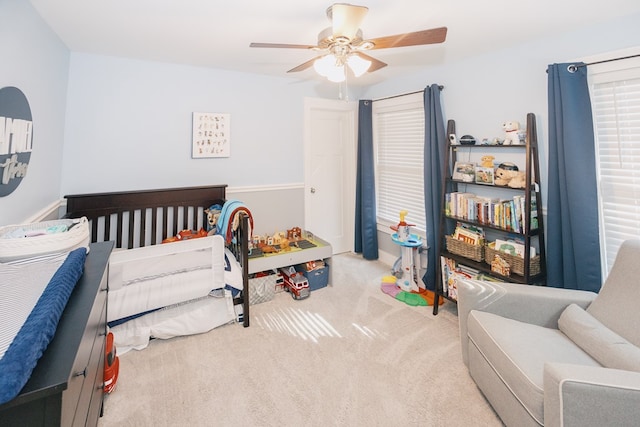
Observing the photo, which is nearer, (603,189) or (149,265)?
(603,189)

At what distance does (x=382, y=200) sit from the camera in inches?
157

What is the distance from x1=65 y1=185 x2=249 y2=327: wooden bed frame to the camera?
8.38 ft

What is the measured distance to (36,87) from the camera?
1.94 meters

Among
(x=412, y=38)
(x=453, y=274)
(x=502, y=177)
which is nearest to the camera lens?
(x=412, y=38)

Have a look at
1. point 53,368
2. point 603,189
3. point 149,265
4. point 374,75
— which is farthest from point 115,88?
point 603,189

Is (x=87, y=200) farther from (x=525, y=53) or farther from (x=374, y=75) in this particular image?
(x=525, y=53)

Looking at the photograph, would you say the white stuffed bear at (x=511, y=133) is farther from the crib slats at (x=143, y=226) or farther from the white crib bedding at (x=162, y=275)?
the crib slats at (x=143, y=226)

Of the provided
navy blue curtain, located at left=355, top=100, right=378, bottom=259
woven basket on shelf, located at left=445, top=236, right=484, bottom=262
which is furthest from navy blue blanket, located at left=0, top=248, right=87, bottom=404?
navy blue curtain, located at left=355, top=100, right=378, bottom=259

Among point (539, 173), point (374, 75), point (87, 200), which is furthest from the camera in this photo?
point (374, 75)

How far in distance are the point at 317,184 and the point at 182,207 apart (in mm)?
1662

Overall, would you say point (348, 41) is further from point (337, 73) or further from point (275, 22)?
point (275, 22)

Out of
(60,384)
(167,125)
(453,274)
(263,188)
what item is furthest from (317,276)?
(60,384)

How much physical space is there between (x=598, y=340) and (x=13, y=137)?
322cm

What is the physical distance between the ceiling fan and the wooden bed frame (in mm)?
1265
